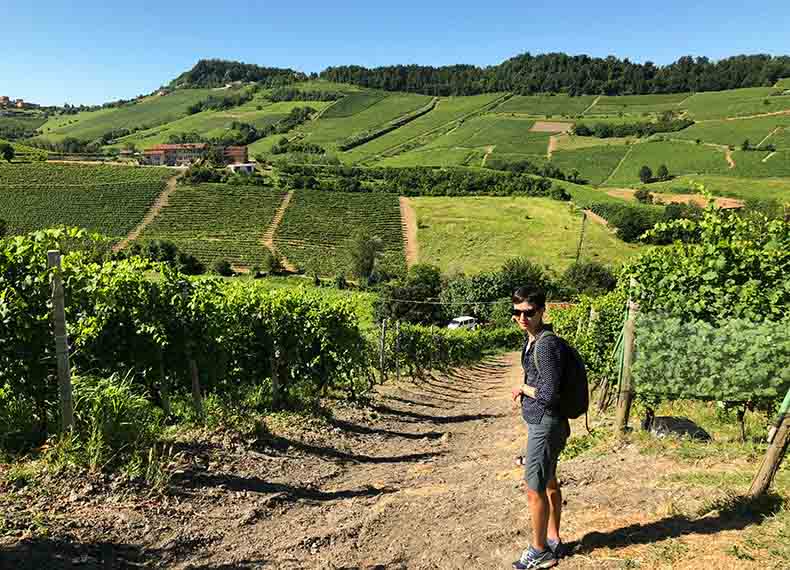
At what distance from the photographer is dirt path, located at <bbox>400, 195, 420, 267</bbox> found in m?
77.9

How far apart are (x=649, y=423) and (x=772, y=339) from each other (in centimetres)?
186

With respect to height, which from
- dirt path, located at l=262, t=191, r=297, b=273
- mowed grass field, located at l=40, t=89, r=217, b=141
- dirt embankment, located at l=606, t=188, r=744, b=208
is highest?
mowed grass field, located at l=40, t=89, r=217, b=141

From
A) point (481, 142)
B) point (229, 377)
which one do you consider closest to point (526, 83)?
point (481, 142)

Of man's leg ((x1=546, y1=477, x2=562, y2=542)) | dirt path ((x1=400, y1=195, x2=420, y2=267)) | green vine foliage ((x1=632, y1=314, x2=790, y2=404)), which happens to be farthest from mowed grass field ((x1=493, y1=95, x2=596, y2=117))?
man's leg ((x1=546, y1=477, x2=562, y2=542))

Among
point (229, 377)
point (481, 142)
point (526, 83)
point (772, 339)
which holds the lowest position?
point (229, 377)

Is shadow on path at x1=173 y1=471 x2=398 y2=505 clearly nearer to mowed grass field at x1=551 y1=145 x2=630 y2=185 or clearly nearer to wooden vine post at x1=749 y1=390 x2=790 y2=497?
wooden vine post at x1=749 y1=390 x2=790 y2=497

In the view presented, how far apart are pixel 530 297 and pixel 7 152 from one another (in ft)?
407

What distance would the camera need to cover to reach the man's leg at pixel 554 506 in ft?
12.5

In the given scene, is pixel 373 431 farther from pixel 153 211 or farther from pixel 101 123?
pixel 101 123

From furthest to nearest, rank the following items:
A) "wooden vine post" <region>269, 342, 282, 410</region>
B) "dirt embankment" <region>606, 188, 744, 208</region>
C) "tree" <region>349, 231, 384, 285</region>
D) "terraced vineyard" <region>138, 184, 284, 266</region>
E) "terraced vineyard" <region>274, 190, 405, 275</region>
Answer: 1. "dirt embankment" <region>606, 188, 744, 208</region>
2. "terraced vineyard" <region>274, 190, 405, 275</region>
3. "terraced vineyard" <region>138, 184, 284, 266</region>
4. "tree" <region>349, 231, 384, 285</region>
5. "wooden vine post" <region>269, 342, 282, 410</region>

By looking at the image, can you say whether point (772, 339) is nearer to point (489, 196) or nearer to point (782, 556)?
point (782, 556)

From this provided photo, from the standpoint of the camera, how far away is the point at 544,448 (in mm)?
3645

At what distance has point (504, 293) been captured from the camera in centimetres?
6334

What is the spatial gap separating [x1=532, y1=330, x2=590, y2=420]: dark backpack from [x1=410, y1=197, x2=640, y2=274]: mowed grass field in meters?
65.9
